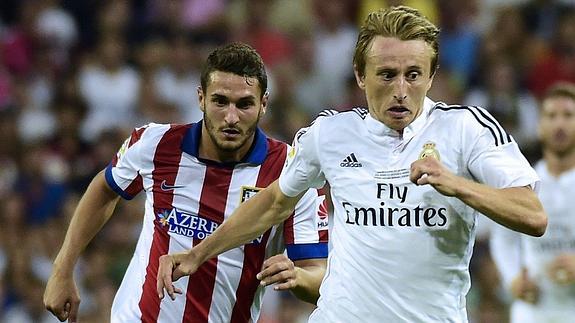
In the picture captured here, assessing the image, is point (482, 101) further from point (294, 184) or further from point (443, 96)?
point (294, 184)

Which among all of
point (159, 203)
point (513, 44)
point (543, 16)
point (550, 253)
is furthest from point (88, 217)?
point (543, 16)

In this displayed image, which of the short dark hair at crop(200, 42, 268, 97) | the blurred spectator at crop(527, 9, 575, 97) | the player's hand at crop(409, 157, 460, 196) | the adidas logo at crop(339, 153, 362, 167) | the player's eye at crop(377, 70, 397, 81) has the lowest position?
the player's hand at crop(409, 157, 460, 196)

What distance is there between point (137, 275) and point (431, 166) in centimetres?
199

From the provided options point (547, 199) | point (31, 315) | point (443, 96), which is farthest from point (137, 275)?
point (443, 96)

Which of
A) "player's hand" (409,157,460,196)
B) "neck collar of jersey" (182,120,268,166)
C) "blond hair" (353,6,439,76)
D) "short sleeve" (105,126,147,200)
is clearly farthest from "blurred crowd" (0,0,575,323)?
"player's hand" (409,157,460,196)

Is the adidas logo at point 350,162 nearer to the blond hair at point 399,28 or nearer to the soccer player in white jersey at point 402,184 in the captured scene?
the soccer player in white jersey at point 402,184

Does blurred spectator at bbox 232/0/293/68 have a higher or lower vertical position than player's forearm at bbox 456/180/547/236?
higher

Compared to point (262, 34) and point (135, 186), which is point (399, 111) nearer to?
point (135, 186)

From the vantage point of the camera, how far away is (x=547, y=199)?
7.11 m

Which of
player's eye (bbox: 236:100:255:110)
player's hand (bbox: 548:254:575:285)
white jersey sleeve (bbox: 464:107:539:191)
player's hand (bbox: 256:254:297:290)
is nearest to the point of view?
white jersey sleeve (bbox: 464:107:539:191)

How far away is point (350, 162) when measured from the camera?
432cm

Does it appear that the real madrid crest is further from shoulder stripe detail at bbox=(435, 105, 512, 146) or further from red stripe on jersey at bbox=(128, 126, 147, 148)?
red stripe on jersey at bbox=(128, 126, 147, 148)

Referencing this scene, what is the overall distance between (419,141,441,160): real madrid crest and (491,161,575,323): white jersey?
3.09 meters

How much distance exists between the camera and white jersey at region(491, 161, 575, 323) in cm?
702
